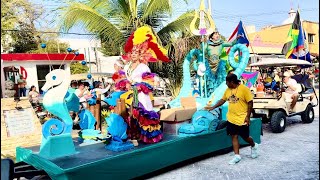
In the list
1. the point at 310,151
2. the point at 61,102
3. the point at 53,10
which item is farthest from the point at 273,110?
the point at 53,10

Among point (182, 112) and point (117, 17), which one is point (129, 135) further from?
point (117, 17)

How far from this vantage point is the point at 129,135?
182 inches

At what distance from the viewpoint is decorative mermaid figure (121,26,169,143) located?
4527mm

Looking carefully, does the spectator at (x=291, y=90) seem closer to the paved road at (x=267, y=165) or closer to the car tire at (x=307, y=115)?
the car tire at (x=307, y=115)

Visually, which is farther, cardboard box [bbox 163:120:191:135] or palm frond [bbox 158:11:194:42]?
palm frond [bbox 158:11:194:42]

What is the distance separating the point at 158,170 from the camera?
194 inches

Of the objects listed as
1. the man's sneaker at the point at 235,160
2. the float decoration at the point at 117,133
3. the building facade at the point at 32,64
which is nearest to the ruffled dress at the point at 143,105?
the float decoration at the point at 117,133

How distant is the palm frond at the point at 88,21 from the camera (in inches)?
335

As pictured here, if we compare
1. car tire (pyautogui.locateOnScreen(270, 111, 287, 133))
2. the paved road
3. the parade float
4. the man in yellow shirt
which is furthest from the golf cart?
the man in yellow shirt

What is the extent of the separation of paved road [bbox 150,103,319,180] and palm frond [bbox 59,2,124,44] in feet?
16.0

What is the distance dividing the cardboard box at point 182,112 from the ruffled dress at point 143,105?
0.71m

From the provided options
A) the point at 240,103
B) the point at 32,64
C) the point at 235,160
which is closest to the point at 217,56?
the point at 240,103

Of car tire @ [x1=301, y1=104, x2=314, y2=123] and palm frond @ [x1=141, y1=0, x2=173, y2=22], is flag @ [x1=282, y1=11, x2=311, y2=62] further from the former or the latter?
palm frond @ [x1=141, y1=0, x2=173, y2=22]

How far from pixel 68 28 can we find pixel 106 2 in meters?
1.33
